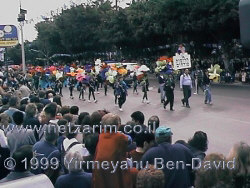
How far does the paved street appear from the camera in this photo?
39.8 feet

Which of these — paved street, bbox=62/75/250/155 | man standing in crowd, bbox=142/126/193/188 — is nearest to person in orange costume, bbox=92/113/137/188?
man standing in crowd, bbox=142/126/193/188

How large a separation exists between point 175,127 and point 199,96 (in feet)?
26.9

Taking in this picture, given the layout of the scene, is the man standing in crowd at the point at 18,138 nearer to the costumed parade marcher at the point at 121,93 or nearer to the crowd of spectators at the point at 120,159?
the crowd of spectators at the point at 120,159

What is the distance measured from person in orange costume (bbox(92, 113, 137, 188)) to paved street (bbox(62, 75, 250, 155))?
5903 mm

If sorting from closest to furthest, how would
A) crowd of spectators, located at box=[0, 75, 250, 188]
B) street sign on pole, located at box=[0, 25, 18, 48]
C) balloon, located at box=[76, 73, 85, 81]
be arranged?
1. crowd of spectators, located at box=[0, 75, 250, 188]
2. street sign on pole, located at box=[0, 25, 18, 48]
3. balloon, located at box=[76, 73, 85, 81]

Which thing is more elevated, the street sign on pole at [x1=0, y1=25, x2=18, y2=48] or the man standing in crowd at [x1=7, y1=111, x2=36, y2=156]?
the street sign on pole at [x1=0, y1=25, x2=18, y2=48]

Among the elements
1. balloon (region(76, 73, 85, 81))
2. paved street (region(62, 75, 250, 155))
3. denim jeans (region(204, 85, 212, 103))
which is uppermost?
balloon (region(76, 73, 85, 81))

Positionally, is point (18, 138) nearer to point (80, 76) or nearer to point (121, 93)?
point (121, 93)

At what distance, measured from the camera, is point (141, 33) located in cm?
3741

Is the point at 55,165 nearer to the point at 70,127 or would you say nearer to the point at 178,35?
the point at 70,127

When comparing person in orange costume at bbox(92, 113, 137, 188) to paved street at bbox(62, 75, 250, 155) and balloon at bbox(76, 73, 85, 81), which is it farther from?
balloon at bbox(76, 73, 85, 81)

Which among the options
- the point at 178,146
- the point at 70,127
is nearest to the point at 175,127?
the point at 70,127

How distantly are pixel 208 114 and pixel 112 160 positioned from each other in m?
11.9

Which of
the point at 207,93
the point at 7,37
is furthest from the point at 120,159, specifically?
the point at 207,93
